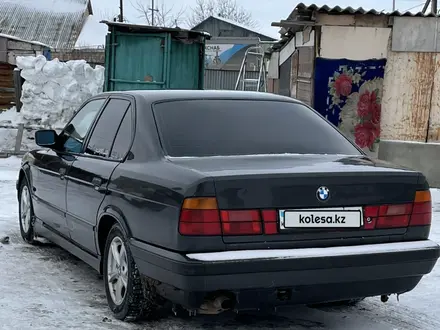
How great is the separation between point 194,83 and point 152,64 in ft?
3.36

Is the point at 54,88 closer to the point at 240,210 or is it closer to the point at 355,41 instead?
the point at 355,41

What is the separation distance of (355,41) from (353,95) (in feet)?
3.03

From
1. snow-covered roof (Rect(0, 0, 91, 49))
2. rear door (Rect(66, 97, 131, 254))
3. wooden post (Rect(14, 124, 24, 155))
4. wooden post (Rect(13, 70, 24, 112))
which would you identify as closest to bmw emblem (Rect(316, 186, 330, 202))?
rear door (Rect(66, 97, 131, 254))

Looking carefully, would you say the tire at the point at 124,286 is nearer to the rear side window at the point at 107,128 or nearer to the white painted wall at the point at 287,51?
the rear side window at the point at 107,128

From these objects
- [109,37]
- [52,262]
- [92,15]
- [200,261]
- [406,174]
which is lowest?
[52,262]

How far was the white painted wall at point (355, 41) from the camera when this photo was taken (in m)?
11.5

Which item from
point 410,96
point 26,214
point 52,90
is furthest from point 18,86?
point 26,214

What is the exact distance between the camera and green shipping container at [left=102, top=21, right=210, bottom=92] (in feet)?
45.0

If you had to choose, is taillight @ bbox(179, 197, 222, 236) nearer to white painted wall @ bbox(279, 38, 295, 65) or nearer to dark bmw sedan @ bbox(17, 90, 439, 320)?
dark bmw sedan @ bbox(17, 90, 439, 320)

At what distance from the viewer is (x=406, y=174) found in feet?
13.2

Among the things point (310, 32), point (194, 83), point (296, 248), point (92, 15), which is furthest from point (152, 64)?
point (92, 15)

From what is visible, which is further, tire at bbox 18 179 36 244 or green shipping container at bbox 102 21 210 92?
green shipping container at bbox 102 21 210 92

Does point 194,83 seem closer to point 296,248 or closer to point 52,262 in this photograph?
point 52,262

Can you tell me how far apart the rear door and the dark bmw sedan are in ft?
0.06
